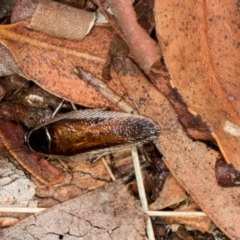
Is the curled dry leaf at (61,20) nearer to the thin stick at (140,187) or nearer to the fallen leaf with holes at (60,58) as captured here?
the fallen leaf with holes at (60,58)

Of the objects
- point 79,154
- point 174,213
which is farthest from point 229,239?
point 79,154

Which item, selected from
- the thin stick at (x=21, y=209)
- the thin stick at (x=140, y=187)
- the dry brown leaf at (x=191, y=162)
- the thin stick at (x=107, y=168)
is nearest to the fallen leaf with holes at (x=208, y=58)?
the dry brown leaf at (x=191, y=162)

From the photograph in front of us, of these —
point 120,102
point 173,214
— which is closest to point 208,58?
point 120,102

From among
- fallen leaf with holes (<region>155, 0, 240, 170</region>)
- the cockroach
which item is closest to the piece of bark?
the cockroach

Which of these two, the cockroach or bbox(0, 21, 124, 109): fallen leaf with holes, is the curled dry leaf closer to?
bbox(0, 21, 124, 109): fallen leaf with holes

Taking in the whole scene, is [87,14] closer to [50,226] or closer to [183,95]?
[183,95]
